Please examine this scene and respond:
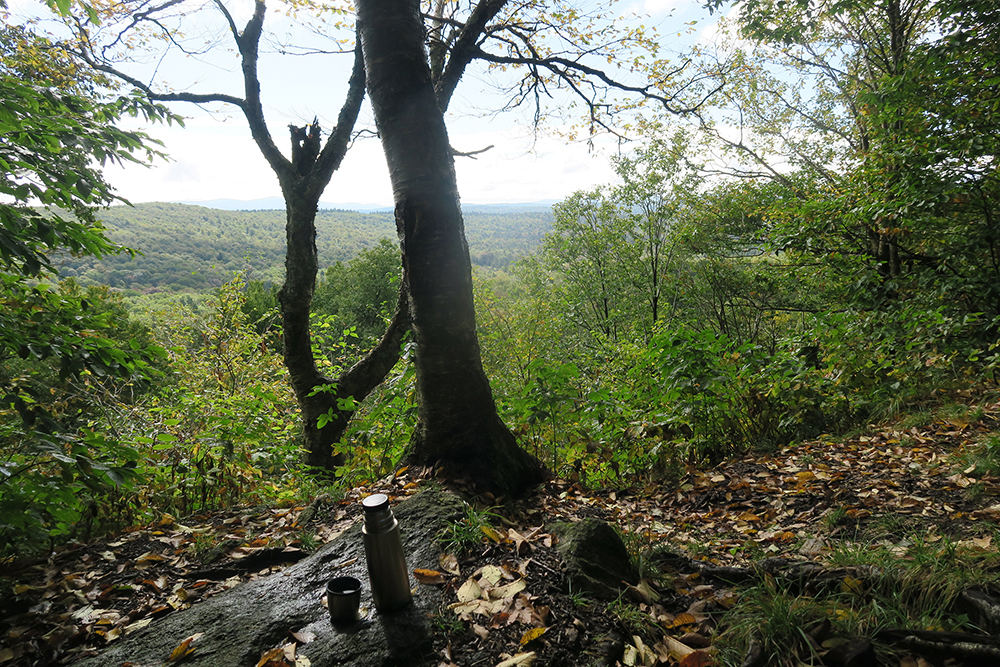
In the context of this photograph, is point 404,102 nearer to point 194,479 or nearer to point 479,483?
point 479,483

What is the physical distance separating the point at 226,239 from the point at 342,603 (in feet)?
351

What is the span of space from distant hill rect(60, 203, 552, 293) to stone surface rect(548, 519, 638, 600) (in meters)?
46.7

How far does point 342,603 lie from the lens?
1.79 m

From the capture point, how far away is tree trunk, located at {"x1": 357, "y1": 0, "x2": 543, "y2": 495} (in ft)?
10.1

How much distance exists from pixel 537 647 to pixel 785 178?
17.7 m

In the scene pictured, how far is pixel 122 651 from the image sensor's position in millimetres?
1801

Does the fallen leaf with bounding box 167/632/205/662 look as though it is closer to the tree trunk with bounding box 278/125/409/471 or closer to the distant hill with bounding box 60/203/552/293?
the tree trunk with bounding box 278/125/409/471

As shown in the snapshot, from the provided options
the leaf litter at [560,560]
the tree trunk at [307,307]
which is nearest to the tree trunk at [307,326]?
the tree trunk at [307,307]

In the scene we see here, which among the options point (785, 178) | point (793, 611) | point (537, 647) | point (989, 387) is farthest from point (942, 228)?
point (785, 178)

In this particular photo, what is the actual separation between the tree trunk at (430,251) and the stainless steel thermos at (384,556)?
Answer: 1248mm

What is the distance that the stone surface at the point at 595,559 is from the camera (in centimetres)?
200

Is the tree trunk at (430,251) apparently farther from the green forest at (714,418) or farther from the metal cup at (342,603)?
the metal cup at (342,603)

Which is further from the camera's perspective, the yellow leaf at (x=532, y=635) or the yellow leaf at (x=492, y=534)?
the yellow leaf at (x=492, y=534)

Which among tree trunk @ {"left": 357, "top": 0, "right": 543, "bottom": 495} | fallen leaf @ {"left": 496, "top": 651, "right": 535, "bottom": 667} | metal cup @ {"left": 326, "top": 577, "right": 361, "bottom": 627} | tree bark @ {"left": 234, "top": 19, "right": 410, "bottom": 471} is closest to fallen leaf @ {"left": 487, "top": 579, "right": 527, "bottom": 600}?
fallen leaf @ {"left": 496, "top": 651, "right": 535, "bottom": 667}
